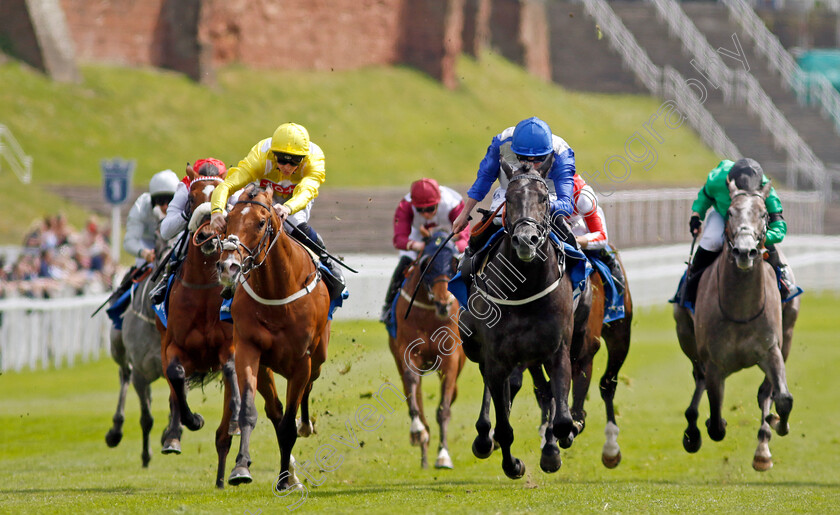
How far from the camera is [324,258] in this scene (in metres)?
9.02

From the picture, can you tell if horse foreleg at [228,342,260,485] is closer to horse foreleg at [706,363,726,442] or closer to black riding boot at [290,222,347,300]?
black riding boot at [290,222,347,300]

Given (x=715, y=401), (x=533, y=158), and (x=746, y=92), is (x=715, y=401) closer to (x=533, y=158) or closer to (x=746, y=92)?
(x=533, y=158)

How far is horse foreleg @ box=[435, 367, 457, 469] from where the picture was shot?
1014 cm

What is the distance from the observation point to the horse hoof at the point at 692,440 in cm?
970

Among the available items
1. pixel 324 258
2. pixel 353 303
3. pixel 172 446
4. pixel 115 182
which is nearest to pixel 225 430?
pixel 172 446

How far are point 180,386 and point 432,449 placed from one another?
344 cm

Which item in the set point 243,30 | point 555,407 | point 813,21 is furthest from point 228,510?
point 813,21

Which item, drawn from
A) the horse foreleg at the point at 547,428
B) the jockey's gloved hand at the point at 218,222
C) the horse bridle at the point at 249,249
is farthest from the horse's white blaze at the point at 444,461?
the jockey's gloved hand at the point at 218,222

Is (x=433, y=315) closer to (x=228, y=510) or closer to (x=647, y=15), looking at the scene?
(x=228, y=510)

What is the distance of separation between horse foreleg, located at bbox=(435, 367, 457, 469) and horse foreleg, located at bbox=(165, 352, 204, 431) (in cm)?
217

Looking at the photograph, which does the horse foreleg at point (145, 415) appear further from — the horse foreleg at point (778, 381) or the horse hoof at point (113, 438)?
the horse foreleg at point (778, 381)

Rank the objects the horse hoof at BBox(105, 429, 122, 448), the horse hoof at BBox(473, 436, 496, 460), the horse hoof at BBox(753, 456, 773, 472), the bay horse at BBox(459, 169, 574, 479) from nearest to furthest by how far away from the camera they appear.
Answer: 1. the bay horse at BBox(459, 169, 574, 479)
2. the horse hoof at BBox(473, 436, 496, 460)
3. the horse hoof at BBox(753, 456, 773, 472)
4. the horse hoof at BBox(105, 429, 122, 448)

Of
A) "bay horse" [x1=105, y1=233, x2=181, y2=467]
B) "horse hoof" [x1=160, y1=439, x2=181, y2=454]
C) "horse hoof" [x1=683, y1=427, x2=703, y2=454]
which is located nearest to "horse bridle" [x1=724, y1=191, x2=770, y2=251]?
"horse hoof" [x1=683, y1=427, x2=703, y2=454]

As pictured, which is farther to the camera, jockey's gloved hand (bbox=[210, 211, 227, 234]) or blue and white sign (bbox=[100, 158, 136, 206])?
blue and white sign (bbox=[100, 158, 136, 206])
